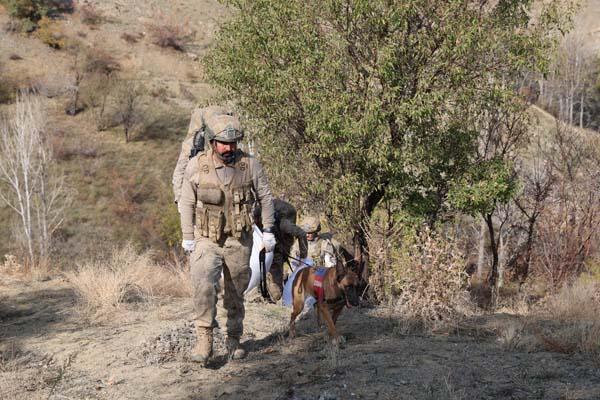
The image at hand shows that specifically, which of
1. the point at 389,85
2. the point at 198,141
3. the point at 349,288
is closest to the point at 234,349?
the point at 349,288

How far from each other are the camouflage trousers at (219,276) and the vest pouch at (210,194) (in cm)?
37

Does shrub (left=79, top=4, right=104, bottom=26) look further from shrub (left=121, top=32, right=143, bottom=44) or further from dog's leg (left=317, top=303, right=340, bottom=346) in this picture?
dog's leg (left=317, top=303, right=340, bottom=346)

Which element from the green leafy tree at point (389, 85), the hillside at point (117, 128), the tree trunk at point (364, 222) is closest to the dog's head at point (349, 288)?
the green leafy tree at point (389, 85)

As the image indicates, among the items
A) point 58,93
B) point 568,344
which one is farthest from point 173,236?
point 568,344

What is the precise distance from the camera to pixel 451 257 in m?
6.92

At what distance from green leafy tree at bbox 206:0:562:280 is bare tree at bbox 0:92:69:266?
44.2ft

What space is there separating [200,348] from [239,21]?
22.6 ft

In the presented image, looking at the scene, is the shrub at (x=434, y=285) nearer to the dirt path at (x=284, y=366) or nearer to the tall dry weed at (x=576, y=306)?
the dirt path at (x=284, y=366)

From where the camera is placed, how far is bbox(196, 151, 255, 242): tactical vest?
5.08 m

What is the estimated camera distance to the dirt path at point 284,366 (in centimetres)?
434

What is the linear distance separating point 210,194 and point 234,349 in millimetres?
1473

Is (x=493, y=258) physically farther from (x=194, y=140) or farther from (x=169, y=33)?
(x=169, y=33)

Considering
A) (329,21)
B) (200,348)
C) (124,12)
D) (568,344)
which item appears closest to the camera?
(200,348)

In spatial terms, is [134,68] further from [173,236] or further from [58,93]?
[173,236]
